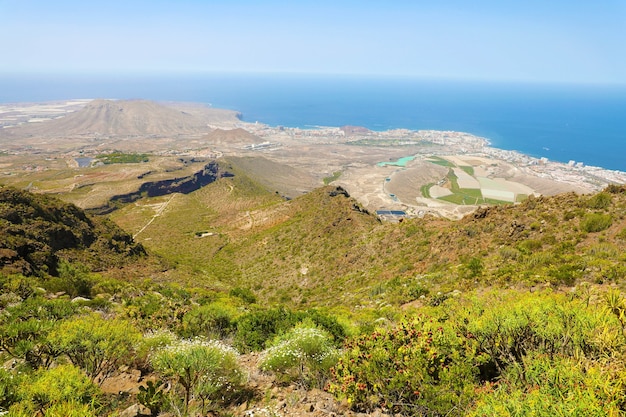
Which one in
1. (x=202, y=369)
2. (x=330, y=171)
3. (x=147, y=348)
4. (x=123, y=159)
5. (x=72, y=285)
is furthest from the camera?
(x=330, y=171)

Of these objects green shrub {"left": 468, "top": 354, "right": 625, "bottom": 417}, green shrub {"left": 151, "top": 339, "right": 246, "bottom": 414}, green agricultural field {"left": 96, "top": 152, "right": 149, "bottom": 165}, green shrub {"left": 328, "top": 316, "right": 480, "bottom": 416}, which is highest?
green shrub {"left": 468, "top": 354, "right": 625, "bottom": 417}

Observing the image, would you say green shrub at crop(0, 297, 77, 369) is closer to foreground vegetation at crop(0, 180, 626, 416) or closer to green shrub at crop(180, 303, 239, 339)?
foreground vegetation at crop(0, 180, 626, 416)

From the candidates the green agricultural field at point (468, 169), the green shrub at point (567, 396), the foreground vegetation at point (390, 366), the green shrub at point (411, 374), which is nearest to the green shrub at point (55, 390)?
the foreground vegetation at point (390, 366)

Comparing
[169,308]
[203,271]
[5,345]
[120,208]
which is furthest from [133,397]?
[120,208]

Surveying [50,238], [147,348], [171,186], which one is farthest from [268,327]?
[171,186]

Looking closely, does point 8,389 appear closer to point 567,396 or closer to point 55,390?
point 55,390

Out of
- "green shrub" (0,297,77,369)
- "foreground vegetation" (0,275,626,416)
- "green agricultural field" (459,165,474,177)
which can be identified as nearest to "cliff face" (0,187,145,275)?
"foreground vegetation" (0,275,626,416)
